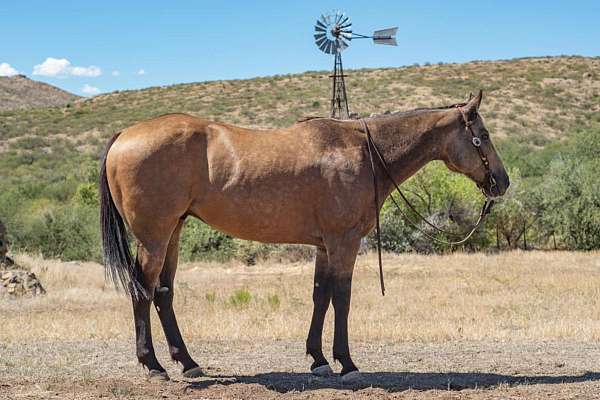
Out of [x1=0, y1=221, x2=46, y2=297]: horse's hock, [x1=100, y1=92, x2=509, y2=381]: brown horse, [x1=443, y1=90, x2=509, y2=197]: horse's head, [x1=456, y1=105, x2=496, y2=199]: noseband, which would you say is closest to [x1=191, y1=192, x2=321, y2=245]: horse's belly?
[x1=100, y1=92, x2=509, y2=381]: brown horse

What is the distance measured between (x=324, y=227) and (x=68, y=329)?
16.1ft

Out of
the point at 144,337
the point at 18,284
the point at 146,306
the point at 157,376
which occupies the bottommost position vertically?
the point at 18,284

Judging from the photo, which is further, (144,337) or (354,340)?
(354,340)

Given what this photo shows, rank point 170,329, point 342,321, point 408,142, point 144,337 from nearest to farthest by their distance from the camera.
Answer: point 144,337 → point 342,321 → point 170,329 → point 408,142

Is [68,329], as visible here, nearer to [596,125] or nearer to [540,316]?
[540,316]

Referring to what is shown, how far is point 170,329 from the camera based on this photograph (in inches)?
295

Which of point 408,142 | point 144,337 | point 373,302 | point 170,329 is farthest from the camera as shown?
point 373,302

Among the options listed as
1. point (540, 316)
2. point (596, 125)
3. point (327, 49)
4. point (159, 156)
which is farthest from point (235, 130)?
point (596, 125)

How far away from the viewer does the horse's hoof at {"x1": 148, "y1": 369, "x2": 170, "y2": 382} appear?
7020 millimetres

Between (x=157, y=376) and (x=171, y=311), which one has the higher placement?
(x=171, y=311)

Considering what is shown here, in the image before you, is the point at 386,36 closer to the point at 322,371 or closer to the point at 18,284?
the point at 18,284

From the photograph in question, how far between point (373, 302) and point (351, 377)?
6.80m

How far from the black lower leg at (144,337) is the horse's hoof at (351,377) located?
1.68 m

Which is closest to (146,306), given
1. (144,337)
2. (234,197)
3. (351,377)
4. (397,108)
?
(144,337)
